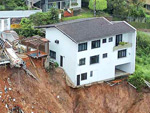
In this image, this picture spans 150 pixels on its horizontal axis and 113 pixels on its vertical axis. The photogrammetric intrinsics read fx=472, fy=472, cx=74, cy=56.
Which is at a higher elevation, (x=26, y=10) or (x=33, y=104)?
(x=26, y=10)

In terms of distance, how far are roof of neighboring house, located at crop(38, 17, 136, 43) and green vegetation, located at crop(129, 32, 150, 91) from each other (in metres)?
4.67

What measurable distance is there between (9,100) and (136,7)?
31185mm

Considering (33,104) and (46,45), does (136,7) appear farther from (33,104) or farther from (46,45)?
(33,104)

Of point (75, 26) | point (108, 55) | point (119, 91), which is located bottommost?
point (119, 91)

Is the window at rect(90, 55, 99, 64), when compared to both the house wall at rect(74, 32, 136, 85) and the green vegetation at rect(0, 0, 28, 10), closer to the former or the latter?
the house wall at rect(74, 32, 136, 85)

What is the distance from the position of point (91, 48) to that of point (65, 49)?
2.47 metres

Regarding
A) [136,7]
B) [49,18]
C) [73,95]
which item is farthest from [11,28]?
[136,7]

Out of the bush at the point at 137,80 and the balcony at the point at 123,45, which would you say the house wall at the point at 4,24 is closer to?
the balcony at the point at 123,45

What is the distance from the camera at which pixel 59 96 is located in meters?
42.9

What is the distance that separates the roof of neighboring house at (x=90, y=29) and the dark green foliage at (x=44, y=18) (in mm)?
8066

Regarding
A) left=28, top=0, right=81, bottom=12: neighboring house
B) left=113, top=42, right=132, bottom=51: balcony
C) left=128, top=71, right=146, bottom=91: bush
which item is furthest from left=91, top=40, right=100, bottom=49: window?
left=28, top=0, right=81, bottom=12: neighboring house

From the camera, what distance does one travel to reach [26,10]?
5731 cm

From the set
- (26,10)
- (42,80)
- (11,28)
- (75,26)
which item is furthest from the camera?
(26,10)

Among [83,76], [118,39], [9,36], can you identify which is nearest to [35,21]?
[9,36]
